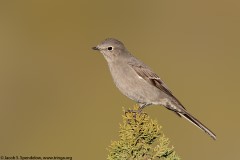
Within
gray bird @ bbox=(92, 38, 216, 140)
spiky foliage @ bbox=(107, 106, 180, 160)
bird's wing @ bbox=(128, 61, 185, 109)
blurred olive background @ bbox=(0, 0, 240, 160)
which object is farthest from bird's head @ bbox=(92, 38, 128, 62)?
blurred olive background @ bbox=(0, 0, 240, 160)

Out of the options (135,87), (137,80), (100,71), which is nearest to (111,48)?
(137,80)

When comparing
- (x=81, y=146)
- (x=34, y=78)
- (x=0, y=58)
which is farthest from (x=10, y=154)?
(x=0, y=58)

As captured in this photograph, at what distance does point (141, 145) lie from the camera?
666 centimetres

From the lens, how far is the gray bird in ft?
34.0

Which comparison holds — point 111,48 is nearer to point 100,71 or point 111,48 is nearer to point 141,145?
point 141,145

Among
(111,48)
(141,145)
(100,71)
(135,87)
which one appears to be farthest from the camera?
(100,71)

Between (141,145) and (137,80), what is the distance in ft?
13.0

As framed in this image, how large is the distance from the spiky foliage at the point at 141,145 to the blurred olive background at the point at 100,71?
7.43 m

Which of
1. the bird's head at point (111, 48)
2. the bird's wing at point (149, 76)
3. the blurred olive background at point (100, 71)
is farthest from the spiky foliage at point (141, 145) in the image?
the blurred olive background at point (100, 71)

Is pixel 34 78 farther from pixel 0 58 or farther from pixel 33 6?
pixel 33 6

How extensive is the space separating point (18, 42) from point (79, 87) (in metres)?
5.63

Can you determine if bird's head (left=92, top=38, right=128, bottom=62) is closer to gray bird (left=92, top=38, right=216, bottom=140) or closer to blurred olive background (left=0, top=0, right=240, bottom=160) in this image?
gray bird (left=92, top=38, right=216, bottom=140)

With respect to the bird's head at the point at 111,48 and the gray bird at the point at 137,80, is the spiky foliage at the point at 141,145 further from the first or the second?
the bird's head at the point at 111,48

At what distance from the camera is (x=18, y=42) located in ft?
79.5
